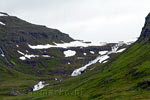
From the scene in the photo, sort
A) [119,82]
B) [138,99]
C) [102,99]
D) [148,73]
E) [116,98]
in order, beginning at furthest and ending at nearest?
1. [119,82]
2. [148,73]
3. [102,99]
4. [116,98]
5. [138,99]

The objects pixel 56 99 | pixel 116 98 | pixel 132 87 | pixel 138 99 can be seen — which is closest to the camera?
pixel 138 99

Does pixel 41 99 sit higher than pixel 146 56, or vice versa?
pixel 146 56

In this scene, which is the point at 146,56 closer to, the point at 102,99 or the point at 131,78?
the point at 131,78

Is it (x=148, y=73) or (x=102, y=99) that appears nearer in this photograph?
(x=102, y=99)

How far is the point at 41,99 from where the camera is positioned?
514ft

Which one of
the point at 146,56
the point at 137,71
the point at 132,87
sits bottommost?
the point at 132,87

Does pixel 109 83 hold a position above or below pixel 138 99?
above

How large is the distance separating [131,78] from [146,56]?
3520 cm

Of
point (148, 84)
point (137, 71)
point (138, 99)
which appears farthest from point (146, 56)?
point (138, 99)

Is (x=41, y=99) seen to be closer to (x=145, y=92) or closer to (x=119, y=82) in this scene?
(x=119, y=82)

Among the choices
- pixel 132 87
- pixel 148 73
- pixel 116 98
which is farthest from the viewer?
pixel 148 73

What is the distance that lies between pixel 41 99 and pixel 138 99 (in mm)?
81349

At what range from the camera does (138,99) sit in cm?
8269

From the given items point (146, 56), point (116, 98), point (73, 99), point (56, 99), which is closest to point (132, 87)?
point (116, 98)
